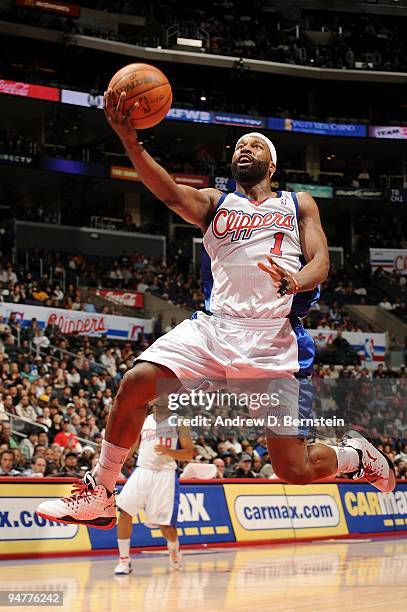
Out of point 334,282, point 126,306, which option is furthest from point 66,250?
point 334,282

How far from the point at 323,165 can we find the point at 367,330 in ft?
41.9

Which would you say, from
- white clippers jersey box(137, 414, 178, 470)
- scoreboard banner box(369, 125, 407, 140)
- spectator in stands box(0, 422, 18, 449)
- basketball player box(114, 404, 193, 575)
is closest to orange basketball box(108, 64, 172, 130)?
basketball player box(114, 404, 193, 575)

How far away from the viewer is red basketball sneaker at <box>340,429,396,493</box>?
592 cm

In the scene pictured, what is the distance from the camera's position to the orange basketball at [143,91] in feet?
16.0

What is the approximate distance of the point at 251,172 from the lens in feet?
18.0

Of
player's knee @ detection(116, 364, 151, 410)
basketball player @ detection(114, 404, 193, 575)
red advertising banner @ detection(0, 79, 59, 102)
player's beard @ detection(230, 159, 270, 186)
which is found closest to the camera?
player's knee @ detection(116, 364, 151, 410)

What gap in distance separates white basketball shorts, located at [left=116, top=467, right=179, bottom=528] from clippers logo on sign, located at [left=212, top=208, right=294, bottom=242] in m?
5.76

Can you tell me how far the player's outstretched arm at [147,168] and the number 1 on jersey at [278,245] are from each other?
519 mm

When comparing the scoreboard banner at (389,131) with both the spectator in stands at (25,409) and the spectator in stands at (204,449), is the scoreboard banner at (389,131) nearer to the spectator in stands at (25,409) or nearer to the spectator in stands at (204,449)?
the spectator in stands at (204,449)

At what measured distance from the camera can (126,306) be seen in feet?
90.6

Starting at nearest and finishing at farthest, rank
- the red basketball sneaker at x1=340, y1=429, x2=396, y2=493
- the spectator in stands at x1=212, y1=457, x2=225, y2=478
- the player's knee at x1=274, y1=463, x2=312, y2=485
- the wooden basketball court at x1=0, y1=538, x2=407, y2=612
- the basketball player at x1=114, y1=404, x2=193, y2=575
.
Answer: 1. the player's knee at x1=274, y1=463, x2=312, y2=485
2. the red basketball sneaker at x1=340, y1=429, x2=396, y2=493
3. the wooden basketball court at x1=0, y1=538, x2=407, y2=612
4. the basketball player at x1=114, y1=404, x2=193, y2=575
5. the spectator in stands at x1=212, y1=457, x2=225, y2=478

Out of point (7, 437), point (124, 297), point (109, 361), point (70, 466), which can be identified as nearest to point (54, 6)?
point (124, 297)

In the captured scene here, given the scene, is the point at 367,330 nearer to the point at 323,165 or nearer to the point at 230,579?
the point at 323,165

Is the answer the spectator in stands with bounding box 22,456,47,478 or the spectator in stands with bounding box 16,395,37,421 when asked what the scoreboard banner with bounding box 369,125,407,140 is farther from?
the spectator in stands with bounding box 22,456,47,478
